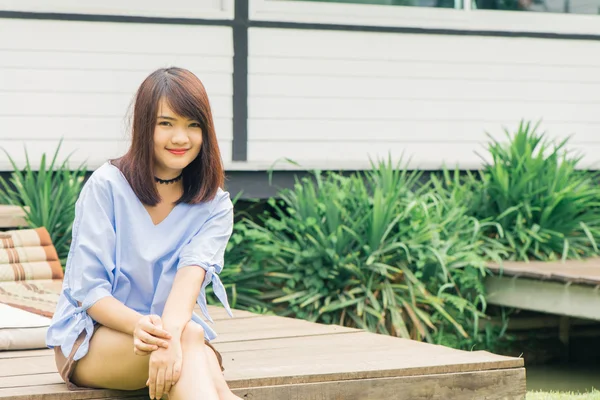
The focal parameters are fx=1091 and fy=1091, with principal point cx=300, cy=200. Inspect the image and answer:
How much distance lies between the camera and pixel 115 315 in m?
2.87

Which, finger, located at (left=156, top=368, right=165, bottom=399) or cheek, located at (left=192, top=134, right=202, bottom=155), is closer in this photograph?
finger, located at (left=156, top=368, right=165, bottom=399)

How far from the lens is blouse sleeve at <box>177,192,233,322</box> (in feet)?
9.94

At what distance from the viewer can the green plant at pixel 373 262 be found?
582 cm

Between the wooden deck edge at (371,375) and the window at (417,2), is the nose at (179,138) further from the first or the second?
the window at (417,2)

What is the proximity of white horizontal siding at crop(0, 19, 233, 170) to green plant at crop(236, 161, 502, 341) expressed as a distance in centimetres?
118

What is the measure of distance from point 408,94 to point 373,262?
6.18ft

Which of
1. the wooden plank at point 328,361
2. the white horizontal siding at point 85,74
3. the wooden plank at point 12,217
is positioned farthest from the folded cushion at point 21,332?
the white horizontal siding at point 85,74

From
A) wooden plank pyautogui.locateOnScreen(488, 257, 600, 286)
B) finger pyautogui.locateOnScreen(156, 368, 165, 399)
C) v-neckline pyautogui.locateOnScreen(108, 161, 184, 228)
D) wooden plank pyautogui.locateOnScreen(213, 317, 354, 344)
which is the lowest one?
wooden plank pyautogui.locateOnScreen(488, 257, 600, 286)

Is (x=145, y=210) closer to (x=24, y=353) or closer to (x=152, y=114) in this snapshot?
(x=152, y=114)

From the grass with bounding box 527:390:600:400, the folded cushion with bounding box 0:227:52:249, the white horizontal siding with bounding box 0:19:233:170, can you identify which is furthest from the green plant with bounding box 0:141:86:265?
the grass with bounding box 527:390:600:400

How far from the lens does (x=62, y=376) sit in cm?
304

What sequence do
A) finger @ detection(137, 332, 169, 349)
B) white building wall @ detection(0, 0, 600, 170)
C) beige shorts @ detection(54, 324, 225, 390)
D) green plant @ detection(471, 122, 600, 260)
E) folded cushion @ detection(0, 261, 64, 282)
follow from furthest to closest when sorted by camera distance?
white building wall @ detection(0, 0, 600, 170)
green plant @ detection(471, 122, 600, 260)
folded cushion @ detection(0, 261, 64, 282)
beige shorts @ detection(54, 324, 225, 390)
finger @ detection(137, 332, 169, 349)

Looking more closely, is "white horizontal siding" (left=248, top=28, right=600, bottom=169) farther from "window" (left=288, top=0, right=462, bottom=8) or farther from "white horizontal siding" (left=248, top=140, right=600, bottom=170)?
"window" (left=288, top=0, right=462, bottom=8)

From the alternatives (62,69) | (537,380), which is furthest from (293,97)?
(537,380)
